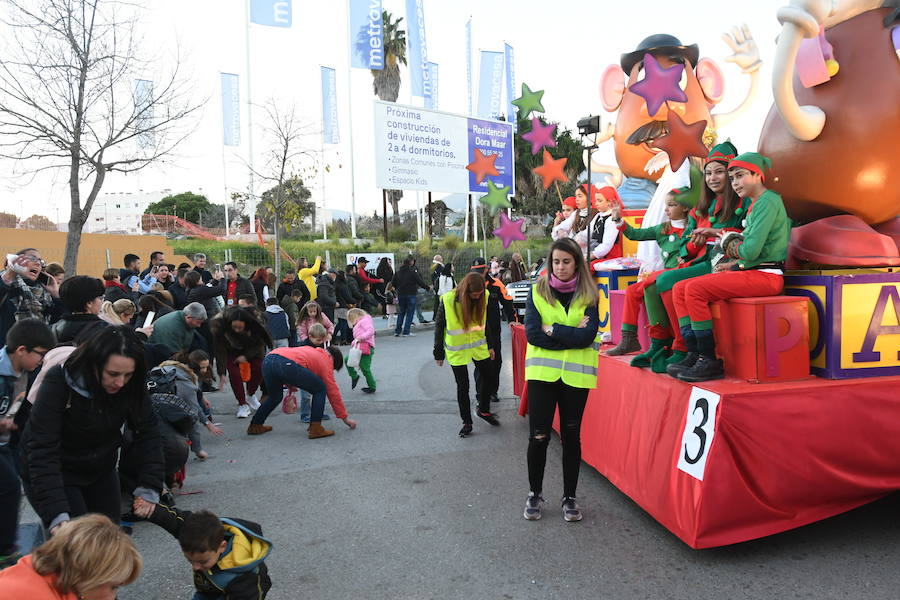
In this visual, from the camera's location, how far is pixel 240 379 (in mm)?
7000

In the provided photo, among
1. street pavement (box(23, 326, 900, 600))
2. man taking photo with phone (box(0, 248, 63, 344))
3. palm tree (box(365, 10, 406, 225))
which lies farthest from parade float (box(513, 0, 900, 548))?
palm tree (box(365, 10, 406, 225))

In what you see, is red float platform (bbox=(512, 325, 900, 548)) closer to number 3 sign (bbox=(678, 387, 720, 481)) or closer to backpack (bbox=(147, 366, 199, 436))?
number 3 sign (bbox=(678, 387, 720, 481))

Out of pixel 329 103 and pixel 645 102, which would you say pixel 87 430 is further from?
→ pixel 329 103

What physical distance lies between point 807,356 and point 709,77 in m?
4.36

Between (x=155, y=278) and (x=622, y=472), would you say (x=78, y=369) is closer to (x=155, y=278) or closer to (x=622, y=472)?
(x=622, y=472)

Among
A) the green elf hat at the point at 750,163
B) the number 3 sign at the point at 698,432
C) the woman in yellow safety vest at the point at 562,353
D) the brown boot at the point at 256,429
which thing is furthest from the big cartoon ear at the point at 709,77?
the brown boot at the point at 256,429

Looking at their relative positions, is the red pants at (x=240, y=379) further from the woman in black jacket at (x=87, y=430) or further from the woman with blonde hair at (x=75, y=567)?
the woman with blonde hair at (x=75, y=567)

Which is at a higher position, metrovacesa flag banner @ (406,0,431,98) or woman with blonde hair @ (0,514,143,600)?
metrovacesa flag banner @ (406,0,431,98)

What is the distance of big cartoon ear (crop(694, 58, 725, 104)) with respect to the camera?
687cm

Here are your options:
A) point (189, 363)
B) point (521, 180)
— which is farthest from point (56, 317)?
point (521, 180)

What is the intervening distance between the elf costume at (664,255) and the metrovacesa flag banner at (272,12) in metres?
18.8

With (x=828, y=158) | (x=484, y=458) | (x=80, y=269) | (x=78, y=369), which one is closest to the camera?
(x=78, y=369)

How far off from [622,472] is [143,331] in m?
4.58

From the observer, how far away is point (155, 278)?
9094 mm
